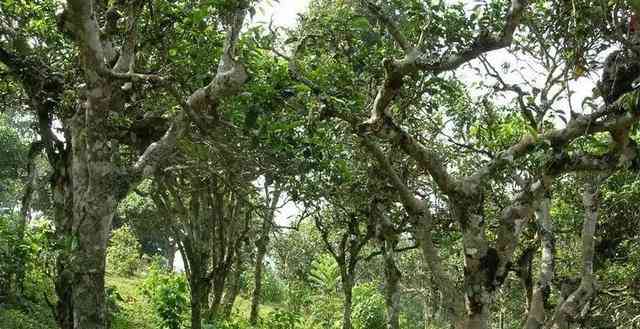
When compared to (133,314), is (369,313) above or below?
above

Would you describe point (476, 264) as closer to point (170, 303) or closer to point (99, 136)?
point (99, 136)

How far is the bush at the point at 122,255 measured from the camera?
27.3 metres

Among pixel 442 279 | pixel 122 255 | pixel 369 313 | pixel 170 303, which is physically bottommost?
pixel 442 279

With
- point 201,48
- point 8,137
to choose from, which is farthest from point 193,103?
point 8,137

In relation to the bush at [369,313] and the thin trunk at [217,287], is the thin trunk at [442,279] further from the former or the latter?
the bush at [369,313]

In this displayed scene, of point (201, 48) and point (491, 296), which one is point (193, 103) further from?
point (491, 296)

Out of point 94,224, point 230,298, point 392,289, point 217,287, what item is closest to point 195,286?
point 217,287

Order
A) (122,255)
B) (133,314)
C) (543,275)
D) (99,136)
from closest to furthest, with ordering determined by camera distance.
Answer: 1. (99,136)
2. (543,275)
3. (133,314)
4. (122,255)

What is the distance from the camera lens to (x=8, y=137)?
39.8 m

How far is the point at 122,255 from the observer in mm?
27578

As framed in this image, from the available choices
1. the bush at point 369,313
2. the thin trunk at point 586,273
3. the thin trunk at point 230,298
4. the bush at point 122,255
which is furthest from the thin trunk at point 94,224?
the bush at point 122,255

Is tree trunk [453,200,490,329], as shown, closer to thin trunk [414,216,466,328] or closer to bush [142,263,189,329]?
thin trunk [414,216,466,328]

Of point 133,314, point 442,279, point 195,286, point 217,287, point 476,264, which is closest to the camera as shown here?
point 476,264

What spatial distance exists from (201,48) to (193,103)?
2.34 metres
